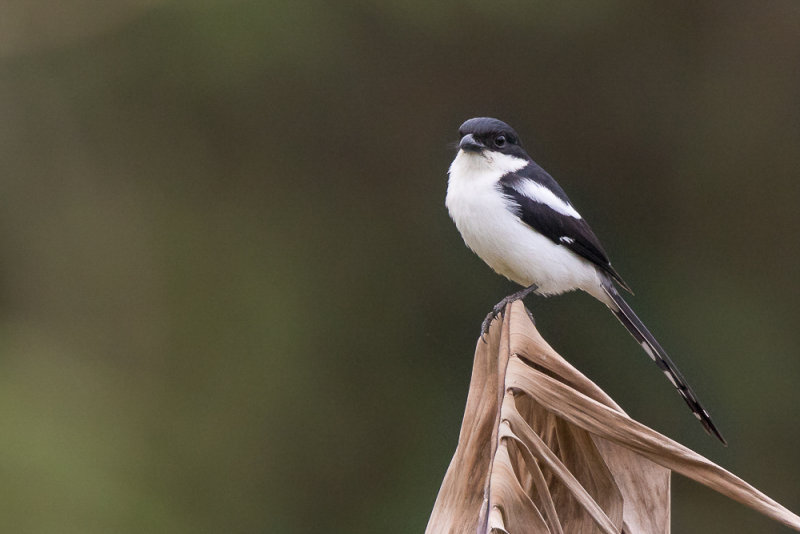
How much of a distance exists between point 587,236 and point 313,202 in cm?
506

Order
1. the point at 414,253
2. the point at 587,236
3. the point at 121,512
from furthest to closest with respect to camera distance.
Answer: the point at 414,253 < the point at 121,512 < the point at 587,236

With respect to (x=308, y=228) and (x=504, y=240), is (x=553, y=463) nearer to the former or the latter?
(x=504, y=240)

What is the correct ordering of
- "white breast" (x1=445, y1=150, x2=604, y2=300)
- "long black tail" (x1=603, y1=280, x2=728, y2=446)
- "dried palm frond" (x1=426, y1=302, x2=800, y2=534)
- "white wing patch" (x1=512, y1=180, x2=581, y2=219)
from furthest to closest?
"white wing patch" (x1=512, y1=180, x2=581, y2=219)
"white breast" (x1=445, y1=150, x2=604, y2=300)
"long black tail" (x1=603, y1=280, x2=728, y2=446)
"dried palm frond" (x1=426, y1=302, x2=800, y2=534)

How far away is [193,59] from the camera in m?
8.70

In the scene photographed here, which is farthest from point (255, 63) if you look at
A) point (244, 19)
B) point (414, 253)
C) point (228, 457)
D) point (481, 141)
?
point (481, 141)

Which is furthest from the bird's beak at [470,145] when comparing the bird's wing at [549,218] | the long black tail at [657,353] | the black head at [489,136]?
the long black tail at [657,353]

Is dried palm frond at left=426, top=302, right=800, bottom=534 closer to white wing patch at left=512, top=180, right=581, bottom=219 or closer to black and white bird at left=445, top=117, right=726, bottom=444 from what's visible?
black and white bird at left=445, top=117, right=726, bottom=444

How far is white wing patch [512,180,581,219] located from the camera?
4109mm

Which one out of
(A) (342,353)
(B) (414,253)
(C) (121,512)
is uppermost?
(B) (414,253)

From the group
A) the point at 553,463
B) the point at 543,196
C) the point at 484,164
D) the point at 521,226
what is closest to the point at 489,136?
the point at 484,164

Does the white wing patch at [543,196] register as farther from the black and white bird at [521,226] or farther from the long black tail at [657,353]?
the long black tail at [657,353]

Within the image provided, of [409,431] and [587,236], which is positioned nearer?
[587,236]

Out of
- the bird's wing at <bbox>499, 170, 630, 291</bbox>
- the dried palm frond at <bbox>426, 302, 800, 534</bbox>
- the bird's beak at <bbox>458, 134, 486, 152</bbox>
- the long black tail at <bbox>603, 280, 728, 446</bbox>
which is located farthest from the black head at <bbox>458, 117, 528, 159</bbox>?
the dried palm frond at <bbox>426, 302, 800, 534</bbox>

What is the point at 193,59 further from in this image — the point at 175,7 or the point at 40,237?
the point at 40,237
